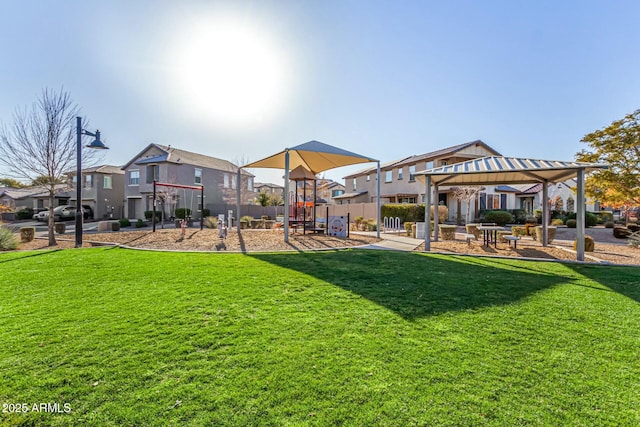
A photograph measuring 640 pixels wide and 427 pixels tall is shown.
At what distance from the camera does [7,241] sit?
10844mm

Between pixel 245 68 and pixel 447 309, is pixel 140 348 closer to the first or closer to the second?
pixel 447 309

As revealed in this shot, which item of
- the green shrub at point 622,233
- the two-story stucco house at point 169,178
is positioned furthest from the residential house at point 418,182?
the two-story stucco house at point 169,178

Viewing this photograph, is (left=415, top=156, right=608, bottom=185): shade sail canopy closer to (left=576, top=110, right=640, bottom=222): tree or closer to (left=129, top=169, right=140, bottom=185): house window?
(left=576, top=110, right=640, bottom=222): tree

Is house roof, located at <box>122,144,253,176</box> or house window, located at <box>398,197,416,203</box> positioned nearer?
house roof, located at <box>122,144,253,176</box>

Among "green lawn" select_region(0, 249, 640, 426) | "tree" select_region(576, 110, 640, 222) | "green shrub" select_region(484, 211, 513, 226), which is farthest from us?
"green shrub" select_region(484, 211, 513, 226)

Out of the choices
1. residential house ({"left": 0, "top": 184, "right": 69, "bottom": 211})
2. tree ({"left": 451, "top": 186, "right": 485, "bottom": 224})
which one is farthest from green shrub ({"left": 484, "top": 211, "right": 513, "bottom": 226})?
residential house ({"left": 0, "top": 184, "right": 69, "bottom": 211})

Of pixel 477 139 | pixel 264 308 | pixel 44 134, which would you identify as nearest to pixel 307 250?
pixel 264 308

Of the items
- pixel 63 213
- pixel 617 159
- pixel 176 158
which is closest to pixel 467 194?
pixel 617 159

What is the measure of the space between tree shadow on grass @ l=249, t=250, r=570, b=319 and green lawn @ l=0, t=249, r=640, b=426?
55 mm

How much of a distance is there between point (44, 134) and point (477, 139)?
31279 mm

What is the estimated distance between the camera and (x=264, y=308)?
4.26 m

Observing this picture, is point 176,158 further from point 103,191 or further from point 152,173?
point 103,191

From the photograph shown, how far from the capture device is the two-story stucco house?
99.1ft

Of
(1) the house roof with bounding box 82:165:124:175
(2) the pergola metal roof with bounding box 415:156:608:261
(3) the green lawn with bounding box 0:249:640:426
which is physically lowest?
(3) the green lawn with bounding box 0:249:640:426
